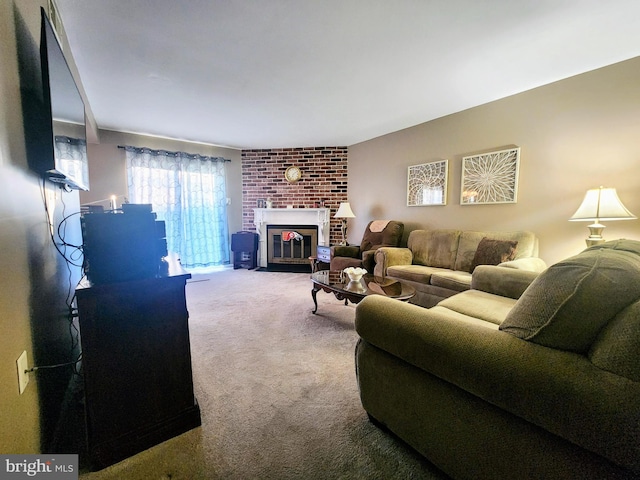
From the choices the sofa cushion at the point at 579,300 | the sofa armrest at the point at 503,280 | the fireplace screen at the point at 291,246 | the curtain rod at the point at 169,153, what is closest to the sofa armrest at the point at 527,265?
the sofa armrest at the point at 503,280

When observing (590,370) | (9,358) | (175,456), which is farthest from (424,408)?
(9,358)

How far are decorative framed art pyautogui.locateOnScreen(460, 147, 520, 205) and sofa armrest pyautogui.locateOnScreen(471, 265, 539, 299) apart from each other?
1278 millimetres

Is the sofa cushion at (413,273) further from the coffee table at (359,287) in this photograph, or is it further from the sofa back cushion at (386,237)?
the sofa back cushion at (386,237)

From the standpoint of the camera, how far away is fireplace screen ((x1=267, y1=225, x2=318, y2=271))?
5.19 m

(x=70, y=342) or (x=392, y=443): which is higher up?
(x=70, y=342)

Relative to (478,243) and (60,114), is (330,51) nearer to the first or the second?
(60,114)

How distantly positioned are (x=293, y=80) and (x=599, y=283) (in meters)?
2.67

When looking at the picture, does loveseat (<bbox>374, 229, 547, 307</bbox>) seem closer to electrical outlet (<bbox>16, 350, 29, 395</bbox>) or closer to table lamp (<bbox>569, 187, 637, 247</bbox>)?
table lamp (<bbox>569, 187, 637, 247</bbox>)

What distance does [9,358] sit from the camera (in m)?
0.81

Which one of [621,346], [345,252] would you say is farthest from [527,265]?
[345,252]

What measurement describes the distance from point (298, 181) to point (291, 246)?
1.28 meters

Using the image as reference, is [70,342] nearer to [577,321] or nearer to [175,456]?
[175,456]

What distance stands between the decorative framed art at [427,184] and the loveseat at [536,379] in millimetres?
2607

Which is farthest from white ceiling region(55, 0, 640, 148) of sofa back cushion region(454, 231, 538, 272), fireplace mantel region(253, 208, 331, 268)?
fireplace mantel region(253, 208, 331, 268)
